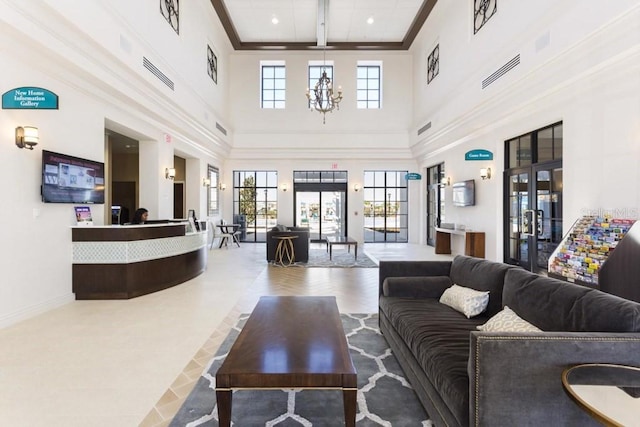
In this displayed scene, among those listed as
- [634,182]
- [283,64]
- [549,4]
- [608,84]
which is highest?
[283,64]

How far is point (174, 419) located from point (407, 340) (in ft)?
5.58

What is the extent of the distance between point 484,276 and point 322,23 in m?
9.85

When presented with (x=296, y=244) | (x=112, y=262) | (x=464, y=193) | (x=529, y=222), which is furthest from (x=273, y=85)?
(x=529, y=222)

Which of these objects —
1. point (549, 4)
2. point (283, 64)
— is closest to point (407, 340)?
point (549, 4)

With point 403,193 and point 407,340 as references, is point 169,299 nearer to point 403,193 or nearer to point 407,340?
point 407,340

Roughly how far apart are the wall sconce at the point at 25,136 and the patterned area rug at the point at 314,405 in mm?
3690

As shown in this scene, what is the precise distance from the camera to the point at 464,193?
28.7 ft

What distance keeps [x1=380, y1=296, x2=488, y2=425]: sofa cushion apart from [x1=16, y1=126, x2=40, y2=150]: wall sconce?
4688 millimetres

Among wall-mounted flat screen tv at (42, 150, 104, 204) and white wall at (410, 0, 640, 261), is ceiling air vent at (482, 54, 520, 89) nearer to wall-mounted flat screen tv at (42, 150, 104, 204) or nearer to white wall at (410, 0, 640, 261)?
white wall at (410, 0, 640, 261)

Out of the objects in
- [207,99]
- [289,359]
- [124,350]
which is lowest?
[124,350]

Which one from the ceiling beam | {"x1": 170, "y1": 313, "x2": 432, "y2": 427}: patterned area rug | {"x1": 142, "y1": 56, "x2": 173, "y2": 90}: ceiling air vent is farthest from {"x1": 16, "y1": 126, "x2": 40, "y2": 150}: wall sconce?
the ceiling beam

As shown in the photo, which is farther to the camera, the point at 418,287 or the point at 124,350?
the point at 418,287

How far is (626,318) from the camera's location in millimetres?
1624

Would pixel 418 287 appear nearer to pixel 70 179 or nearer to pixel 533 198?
pixel 533 198
